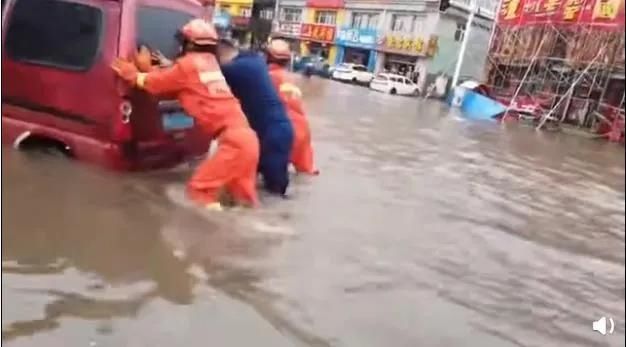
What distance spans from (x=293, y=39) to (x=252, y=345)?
120 cm

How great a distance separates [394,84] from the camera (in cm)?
201

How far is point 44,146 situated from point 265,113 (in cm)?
114

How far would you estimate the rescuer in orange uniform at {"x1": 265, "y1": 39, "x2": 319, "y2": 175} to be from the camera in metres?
4.27

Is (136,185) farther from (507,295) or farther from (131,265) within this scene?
(507,295)

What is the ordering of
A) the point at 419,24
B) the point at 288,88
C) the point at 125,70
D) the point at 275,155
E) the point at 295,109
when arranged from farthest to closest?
1. the point at 295,109
2. the point at 288,88
3. the point at 275,155
4. the point at 125,70
5. the point at 419,24

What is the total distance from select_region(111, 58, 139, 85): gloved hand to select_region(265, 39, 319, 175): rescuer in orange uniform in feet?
2.68

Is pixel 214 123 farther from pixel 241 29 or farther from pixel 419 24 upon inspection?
pixel 419 24

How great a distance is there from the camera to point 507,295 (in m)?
2.32

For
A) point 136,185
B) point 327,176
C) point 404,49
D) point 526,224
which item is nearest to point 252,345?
point 404,49

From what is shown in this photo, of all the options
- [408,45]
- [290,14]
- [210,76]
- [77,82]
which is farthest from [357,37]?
[77,82]

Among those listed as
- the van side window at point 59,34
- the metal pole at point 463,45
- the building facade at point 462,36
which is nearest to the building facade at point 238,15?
the van side window at point 59,34

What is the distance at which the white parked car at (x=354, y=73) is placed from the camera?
2250 millimetres

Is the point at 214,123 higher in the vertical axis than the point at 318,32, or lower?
lower

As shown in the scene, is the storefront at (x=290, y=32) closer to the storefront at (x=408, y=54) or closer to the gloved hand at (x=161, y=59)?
the storefront at (x=408, y=54)
